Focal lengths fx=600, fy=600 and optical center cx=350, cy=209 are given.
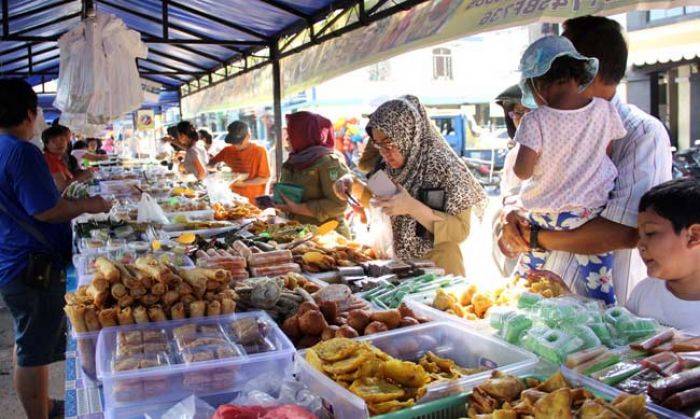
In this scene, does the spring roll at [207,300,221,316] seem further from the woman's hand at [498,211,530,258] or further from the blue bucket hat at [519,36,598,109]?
the blue bucket hat at [519,36,598,109]

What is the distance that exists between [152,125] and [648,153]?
16.4 metres

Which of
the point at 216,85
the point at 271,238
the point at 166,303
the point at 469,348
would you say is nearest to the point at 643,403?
the point at 469,348

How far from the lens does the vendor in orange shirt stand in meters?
7.93

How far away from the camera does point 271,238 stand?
12.4 ft

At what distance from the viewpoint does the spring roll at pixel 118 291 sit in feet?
6.85

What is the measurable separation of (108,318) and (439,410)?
1169mm

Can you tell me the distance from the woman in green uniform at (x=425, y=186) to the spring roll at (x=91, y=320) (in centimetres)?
157

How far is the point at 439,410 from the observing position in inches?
57.7

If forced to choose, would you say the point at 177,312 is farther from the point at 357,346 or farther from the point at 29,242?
the point at 29,242

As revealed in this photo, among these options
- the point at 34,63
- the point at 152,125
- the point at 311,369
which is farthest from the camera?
the point at 152,125

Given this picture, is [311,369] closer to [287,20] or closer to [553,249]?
[553,249]

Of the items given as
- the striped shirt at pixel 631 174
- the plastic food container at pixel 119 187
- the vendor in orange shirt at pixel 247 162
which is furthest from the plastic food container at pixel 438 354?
the vendor in orange shirt at pixel 247 162

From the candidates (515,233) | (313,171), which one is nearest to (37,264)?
(313,171)

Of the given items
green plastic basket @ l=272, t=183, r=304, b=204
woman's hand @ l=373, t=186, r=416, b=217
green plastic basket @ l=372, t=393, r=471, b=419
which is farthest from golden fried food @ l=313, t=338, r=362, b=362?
green plastic basket @ l=272, t=183, r=304, b=204
